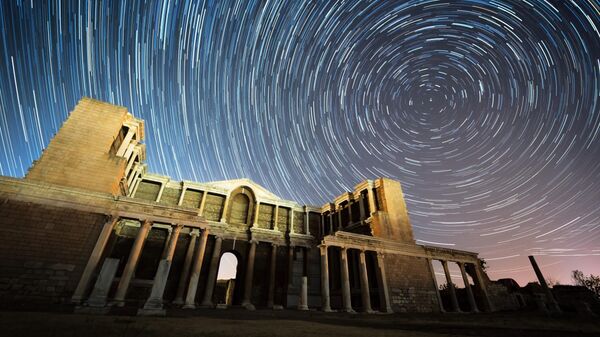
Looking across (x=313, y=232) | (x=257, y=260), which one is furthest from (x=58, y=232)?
(x=313, y=232)

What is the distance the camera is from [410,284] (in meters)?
18.5

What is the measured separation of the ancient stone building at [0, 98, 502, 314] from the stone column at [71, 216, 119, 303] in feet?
0.16

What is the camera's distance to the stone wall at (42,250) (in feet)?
33.8

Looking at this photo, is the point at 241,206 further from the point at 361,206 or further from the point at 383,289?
the point at 383,289

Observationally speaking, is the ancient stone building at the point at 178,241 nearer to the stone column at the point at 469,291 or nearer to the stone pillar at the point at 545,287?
the stone column at the point at 469,291

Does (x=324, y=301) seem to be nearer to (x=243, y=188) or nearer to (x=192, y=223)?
(x=192, y=223)

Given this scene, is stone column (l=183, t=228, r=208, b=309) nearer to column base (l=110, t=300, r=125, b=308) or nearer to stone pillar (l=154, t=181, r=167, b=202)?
column base (l=110, t=300, r=125, b=308)

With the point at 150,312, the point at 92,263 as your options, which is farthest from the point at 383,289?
the point at 92,263

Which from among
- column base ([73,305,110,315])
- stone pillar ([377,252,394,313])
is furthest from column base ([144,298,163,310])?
stone pillar ([377,252,394,313])

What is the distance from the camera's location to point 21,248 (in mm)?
10883

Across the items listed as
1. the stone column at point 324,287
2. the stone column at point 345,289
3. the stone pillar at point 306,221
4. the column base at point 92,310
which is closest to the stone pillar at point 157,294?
the column base at point 92,310

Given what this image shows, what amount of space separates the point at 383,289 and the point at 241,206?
14.3 metres

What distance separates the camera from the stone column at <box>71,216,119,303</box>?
1069 centimetres

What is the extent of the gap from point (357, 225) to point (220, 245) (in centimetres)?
1256
